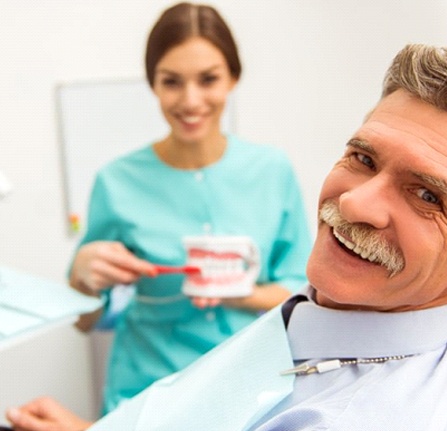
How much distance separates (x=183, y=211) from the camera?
153 cm

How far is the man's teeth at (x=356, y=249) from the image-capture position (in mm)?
837

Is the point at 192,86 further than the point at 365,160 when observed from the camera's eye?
Yes

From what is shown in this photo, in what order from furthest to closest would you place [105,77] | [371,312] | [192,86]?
[105,77]
[192,86]
[371,312]

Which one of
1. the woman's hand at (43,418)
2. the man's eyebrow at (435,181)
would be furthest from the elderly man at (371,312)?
the woman's hand at (43,418)

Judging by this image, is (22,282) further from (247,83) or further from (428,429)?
(247,83)

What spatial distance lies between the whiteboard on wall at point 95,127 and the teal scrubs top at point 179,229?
0.58m

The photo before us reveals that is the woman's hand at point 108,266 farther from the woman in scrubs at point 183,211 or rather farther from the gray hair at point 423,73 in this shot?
the gray hair at point 423,73

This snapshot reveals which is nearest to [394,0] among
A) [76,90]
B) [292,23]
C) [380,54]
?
[380,54]

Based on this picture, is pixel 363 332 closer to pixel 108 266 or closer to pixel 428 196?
pixel 428 196

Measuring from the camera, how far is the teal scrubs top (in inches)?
58.4

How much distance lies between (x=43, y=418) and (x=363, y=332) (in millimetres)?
648

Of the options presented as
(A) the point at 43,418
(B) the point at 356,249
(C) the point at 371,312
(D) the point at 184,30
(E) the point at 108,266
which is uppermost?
(D) the point at 184,30

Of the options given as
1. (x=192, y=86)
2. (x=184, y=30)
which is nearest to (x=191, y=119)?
(x=192, y=86)

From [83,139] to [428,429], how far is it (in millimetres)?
1578
